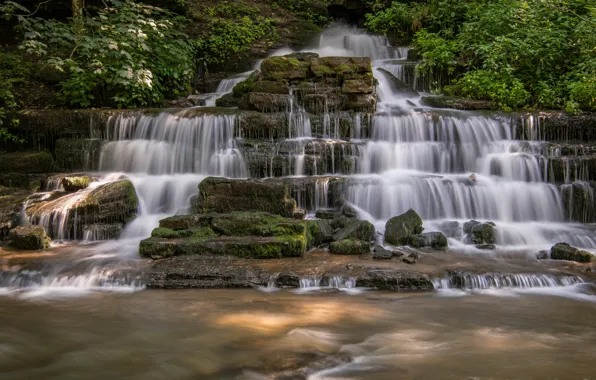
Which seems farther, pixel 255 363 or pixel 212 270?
pixel 212 270

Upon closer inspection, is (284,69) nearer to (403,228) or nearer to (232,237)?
(403,228)

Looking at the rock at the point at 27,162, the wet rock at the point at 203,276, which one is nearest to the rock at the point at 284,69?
the rock at the point at 27,162

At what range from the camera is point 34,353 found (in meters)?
4.02

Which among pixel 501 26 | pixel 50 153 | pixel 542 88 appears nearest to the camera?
pixel 50 153

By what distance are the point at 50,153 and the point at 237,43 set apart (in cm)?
816

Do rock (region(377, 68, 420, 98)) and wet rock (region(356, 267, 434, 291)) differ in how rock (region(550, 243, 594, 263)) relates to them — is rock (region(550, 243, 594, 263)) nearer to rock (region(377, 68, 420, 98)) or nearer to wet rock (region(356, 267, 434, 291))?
wet rock (region(356, 267, 434, 291))

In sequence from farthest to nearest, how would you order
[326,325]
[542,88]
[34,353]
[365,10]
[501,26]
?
[365,10]
[501,26]
[542,88]
[326,325]
[34,353]

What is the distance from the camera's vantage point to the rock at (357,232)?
761cm

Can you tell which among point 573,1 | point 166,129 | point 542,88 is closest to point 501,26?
point 573,1

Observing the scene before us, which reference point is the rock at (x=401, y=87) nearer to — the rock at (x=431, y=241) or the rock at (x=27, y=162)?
the rock at (x=431, y=241)

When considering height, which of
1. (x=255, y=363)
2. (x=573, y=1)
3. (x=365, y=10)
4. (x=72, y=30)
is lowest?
(x=255, y=363)

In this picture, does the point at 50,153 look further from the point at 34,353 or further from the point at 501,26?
the point at 501,26

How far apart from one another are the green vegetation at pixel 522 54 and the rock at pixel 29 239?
10493 mm

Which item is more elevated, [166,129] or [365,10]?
[365,10]
